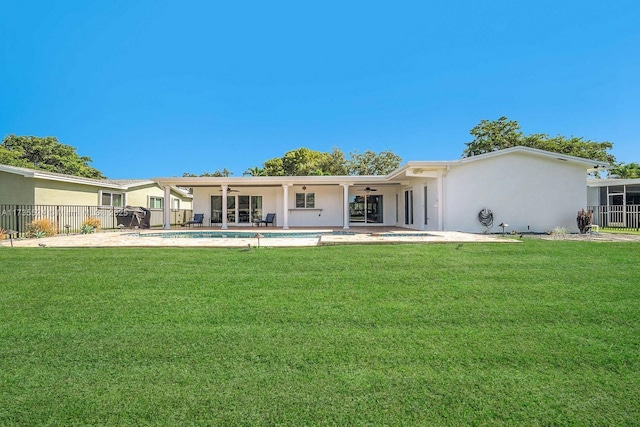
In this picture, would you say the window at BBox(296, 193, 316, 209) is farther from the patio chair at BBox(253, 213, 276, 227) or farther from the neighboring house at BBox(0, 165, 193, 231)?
the neighboring house at BBox(0, 165, 193, 231)

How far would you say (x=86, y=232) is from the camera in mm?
14562

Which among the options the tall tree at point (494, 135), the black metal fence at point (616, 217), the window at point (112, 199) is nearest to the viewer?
the black metal fence at point (616, 217)

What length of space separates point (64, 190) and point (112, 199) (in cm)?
343

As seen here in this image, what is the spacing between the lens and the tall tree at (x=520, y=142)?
28609 millimetres

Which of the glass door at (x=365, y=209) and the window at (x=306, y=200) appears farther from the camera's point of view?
the glass door at (x=365, y=209)

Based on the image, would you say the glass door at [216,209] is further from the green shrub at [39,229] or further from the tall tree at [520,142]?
the tall tree at [520,142]

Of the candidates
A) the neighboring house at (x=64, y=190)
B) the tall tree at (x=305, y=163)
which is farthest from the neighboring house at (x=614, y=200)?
the neighboring house at (x=64, y=190)

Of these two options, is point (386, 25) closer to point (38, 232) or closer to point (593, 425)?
point (38, 232)

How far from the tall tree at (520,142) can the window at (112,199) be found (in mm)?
28679

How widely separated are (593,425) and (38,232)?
15.8m

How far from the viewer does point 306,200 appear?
2012cm

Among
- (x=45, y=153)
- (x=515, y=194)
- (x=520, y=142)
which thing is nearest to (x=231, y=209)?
(x=515, y=194)

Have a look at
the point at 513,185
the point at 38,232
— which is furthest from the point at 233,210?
the point at 513,185

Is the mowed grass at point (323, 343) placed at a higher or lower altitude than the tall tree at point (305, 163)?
lower
